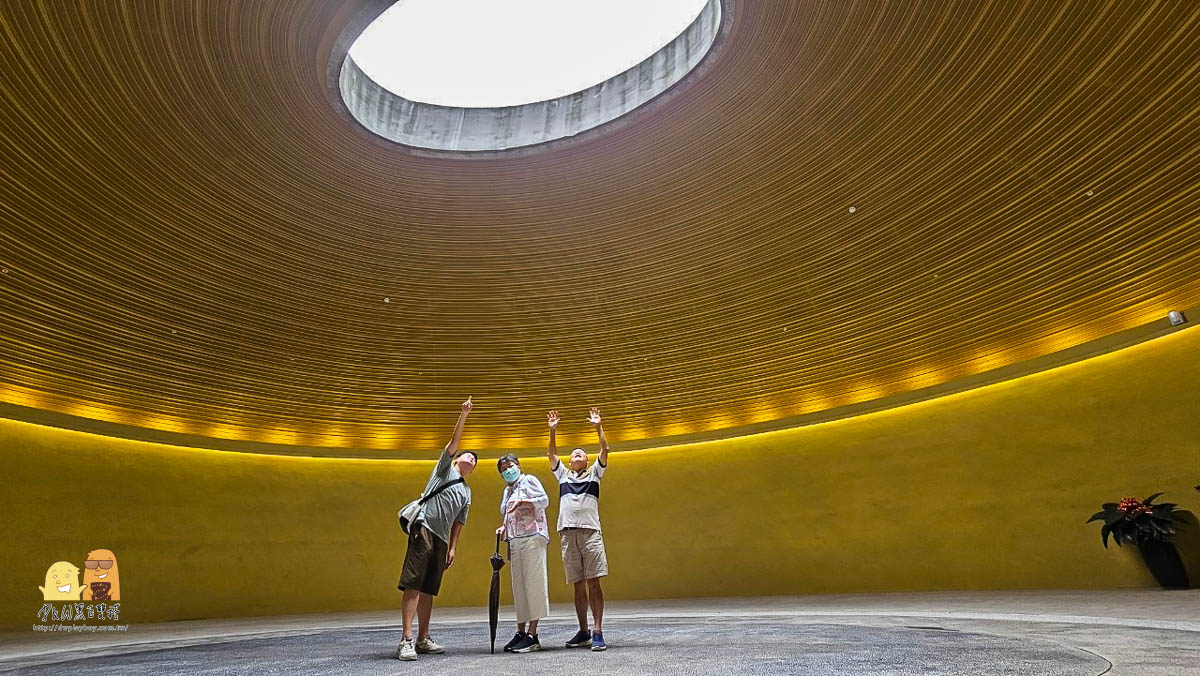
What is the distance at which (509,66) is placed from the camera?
984cm

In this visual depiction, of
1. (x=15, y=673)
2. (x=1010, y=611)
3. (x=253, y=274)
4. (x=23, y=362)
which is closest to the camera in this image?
(x=15, y=673)

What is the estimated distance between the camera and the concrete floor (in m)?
3.39

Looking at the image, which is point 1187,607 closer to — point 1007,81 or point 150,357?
point 1007,81

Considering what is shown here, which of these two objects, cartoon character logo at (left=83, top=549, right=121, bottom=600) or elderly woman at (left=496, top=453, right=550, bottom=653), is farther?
cartoon character logo at (left=83, top=549, right=121, bottom=600)

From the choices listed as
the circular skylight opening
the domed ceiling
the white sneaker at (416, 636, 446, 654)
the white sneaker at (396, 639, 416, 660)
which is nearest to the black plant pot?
the domed ceiling

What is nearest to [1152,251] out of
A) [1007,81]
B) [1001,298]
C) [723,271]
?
[1001,298]

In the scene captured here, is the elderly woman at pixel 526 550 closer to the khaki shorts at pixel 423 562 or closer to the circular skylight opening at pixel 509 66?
the khaki shorts at pixel 423 562

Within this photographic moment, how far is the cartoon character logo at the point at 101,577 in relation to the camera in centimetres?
1010

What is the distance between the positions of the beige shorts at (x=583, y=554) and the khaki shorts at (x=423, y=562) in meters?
0.87

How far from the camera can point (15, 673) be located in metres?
4.34

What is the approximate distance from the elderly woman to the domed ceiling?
4482 mm

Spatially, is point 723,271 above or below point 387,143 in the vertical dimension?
below

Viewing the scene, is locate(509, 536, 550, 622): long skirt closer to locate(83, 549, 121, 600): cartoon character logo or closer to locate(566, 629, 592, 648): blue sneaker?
locate(566, 629, 592, 648): blue sneaker

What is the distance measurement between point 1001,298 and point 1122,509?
2913mm
